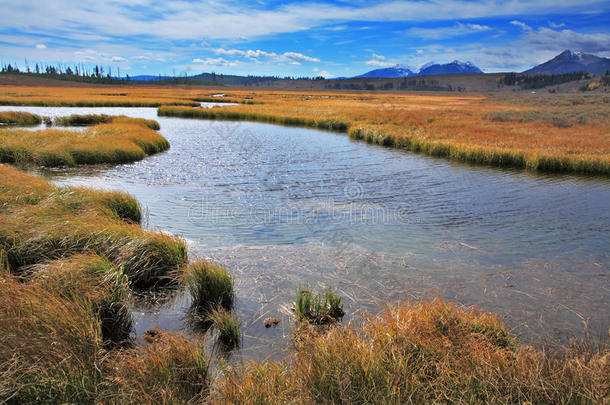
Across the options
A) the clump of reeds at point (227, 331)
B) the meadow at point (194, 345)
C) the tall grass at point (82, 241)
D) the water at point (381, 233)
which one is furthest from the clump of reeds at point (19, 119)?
the clump of reeds at point (227, 331)

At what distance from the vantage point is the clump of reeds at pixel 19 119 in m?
36.2

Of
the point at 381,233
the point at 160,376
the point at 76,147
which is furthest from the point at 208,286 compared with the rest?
the point at 76,147

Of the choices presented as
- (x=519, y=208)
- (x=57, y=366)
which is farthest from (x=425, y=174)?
(x=57, y=366)

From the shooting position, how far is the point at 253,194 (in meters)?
15.9

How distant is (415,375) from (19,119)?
44.5m

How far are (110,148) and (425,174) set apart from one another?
1850cm

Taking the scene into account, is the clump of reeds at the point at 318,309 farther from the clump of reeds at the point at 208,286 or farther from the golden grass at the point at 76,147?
the golden grass at the point at 76,147

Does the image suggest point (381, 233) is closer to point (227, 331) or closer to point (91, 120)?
point (227, 331)

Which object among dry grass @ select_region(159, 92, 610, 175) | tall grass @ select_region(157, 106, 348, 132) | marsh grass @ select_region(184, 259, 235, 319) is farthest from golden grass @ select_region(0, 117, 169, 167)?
tall grass @ select_region(157, 106, 348, 132)

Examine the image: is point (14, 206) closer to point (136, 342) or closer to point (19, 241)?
point (19, 241)

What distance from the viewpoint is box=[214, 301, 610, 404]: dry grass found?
4223 mm

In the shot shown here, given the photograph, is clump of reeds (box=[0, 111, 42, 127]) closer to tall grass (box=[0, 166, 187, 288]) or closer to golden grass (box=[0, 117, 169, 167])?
golden grass (box=[0, 117, 169, 167])

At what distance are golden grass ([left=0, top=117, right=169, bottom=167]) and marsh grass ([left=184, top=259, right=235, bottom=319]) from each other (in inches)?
674

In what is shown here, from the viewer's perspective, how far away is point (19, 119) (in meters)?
36.7
